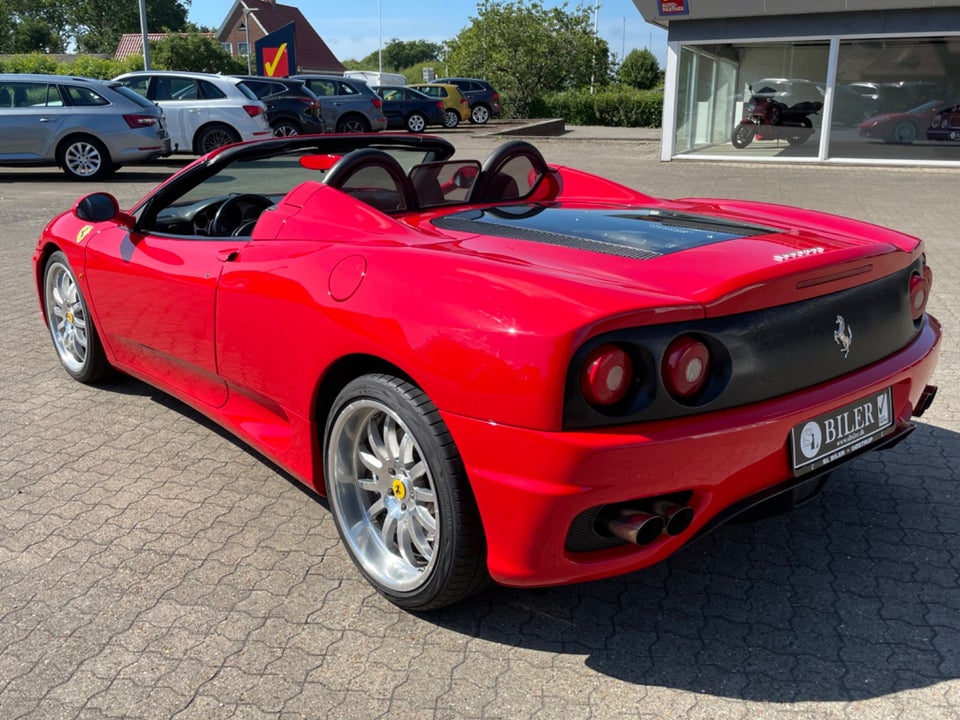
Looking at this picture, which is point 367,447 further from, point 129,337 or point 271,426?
point 129,337

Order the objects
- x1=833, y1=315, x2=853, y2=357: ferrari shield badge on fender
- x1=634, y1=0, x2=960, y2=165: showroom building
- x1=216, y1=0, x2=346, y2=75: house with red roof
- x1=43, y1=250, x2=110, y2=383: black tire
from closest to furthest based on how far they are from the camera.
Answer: x1=833, y1=315, x2=853, y2=357: ferrari shield badge on fender → x1=43, y1=250, x2=110, y2=383: black tire → x1=634, y1=0, x2=960, y2=165: showroom building → x1=216, y1=0, x2=346, y2=75: house with red roof

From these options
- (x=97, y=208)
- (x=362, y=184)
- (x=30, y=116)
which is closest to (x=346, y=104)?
(x=30, y=116)

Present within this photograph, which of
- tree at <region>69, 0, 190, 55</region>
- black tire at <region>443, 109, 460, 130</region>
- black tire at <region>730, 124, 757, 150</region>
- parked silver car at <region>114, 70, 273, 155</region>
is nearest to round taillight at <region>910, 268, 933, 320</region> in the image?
parked silver car at <region>114, 70, 273, 155</region>

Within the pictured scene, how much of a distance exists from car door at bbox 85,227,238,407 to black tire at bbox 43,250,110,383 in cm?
27

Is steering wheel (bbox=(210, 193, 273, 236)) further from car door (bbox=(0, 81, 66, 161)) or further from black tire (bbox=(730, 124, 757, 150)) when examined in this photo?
black tire (bbox=(730, 124, 757, 150))

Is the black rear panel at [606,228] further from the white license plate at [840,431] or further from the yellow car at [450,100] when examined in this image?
the yellow car at [450,100]

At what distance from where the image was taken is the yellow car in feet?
94.2

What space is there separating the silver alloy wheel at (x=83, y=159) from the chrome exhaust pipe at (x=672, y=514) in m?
14.5

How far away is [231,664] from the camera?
2482 millimetres

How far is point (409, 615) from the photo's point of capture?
2713mm

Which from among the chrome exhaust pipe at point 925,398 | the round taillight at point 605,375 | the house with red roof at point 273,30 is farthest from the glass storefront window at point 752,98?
the house with red roof at point 273,30

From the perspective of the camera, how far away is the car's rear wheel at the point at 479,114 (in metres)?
30.6

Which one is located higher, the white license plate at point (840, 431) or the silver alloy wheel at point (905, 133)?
the silver alloy wheel at point (905, 133)

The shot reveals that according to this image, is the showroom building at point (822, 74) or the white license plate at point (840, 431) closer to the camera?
the white license plate at point (840, 431)
